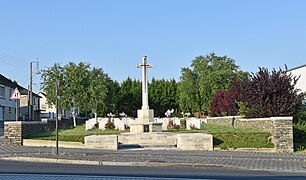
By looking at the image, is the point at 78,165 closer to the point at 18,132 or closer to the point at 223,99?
the point at 18,132

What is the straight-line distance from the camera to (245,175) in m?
14.9

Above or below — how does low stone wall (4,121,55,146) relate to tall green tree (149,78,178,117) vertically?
below

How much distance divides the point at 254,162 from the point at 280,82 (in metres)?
12.2

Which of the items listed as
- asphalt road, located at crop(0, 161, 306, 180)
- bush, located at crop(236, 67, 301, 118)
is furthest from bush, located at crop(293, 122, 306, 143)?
asphalt road, located at crop(0, 161, 306, 180)

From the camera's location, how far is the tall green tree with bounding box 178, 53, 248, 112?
214ft

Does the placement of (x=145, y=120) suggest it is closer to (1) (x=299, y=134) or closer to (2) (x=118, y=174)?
(1) (x=299, y=134)

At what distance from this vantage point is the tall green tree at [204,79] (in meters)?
65.2

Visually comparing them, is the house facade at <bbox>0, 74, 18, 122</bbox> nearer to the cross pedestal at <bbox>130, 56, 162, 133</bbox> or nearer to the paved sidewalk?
the cross pedestal at <bbox>130, 56, 162, 133</bbox>

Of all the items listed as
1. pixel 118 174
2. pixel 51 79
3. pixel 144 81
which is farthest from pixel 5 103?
pixel 118 174

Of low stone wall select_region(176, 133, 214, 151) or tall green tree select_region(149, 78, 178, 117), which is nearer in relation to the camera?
low stone wall select_region(176, 133, 214, 151)

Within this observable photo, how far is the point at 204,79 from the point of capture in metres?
65.7

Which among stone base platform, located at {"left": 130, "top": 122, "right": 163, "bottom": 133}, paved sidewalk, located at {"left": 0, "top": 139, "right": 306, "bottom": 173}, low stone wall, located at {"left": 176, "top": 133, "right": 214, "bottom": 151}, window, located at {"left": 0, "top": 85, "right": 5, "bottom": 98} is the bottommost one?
paved sidewalk, located at {"left": 0, "top": 139, "right": 306, "bottom": 173}

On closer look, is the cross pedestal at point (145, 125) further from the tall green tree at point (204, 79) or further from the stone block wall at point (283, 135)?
the tall green tree at point (204, 79)

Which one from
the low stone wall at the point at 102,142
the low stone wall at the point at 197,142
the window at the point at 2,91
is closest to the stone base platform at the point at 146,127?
the low stone wall at the point at 197,142
